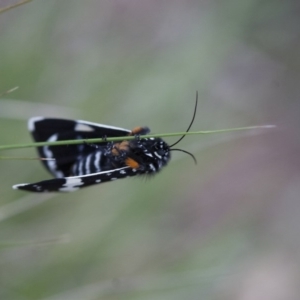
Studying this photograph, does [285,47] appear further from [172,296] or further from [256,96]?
[172,296]

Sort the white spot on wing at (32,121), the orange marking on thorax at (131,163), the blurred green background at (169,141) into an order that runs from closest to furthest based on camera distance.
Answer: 1. the orange marking on thorax at (131,163)
2. the white spot on wing at (32,121)
3. the blurred green background at (169,141)

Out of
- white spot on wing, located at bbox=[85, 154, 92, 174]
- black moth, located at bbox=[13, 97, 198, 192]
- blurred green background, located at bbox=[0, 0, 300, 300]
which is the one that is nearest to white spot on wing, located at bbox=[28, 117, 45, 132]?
black moth, located at bbox=[13, 97, 198, 192]

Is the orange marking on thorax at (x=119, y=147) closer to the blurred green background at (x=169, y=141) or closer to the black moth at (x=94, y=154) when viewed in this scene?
the black moth at (x=94, y=154)

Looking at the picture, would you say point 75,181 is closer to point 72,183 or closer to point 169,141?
point 72,183

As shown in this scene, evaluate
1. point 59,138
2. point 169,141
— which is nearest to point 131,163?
point 59,138

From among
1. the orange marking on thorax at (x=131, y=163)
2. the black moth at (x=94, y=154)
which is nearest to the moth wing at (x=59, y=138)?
the black moth at (x=94, y=154)

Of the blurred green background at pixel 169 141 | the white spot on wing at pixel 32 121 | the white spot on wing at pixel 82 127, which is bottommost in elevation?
the blurred green background at pixel 169 141
